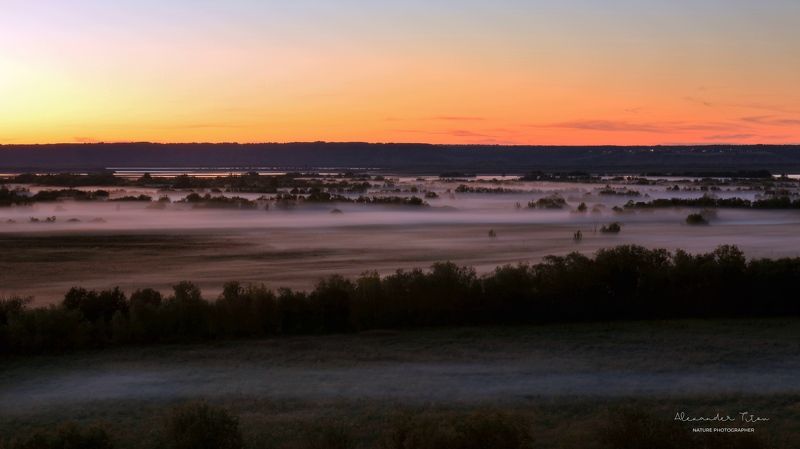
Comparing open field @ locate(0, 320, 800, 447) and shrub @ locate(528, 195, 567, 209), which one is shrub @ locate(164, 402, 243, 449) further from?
shrub @ locate(528, 195, 567, 209)

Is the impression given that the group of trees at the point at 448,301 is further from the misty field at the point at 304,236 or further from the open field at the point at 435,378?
the misty field at the point at 304,236

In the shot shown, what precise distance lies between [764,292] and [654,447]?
39.0 feet

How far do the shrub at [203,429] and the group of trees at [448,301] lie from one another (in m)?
7.52

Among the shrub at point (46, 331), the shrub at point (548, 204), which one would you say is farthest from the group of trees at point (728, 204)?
the shrub at point (46, 331)

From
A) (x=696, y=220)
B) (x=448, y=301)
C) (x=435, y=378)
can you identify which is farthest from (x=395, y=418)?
(x=696, y=220)

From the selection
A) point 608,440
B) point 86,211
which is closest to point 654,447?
point 608,440

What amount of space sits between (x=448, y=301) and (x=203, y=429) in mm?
9866

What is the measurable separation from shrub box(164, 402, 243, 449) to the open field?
1.01 meters

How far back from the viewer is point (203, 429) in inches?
388

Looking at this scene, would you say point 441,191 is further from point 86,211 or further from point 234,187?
Result: point 86,211

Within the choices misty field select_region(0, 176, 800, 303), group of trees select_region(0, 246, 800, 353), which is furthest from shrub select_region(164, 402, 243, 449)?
misty field select_region(0, 176, 800, 303)

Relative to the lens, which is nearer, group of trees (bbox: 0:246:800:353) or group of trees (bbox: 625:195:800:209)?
group of trees (bbox: 0:246:800:353)

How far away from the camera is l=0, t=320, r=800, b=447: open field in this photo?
11906 millimetres

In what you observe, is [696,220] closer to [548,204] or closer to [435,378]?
[548,204]
